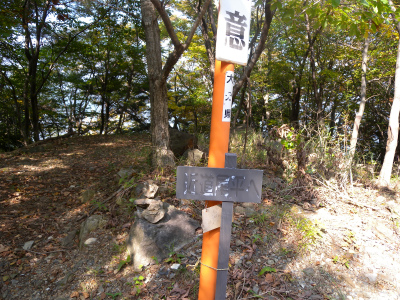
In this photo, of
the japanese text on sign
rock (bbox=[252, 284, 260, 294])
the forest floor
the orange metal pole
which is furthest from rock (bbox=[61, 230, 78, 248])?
the japanese text on sign

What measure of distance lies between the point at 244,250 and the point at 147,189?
5.45 feet

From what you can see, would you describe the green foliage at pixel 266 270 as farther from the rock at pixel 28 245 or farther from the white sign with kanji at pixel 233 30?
the rock at pixel 28 245

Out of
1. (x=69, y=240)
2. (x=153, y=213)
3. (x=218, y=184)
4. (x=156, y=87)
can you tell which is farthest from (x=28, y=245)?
(x=218, y=184)

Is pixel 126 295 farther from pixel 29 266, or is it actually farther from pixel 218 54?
pixel 218 54

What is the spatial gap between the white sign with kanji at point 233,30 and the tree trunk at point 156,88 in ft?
10.2

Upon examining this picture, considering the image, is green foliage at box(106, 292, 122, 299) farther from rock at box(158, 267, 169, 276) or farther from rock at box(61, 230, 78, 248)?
rock at box(61, 230, 78, 248)

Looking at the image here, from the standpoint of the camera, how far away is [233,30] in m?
1.59

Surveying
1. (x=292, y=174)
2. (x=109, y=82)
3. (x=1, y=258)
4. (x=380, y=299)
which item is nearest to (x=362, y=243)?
(x=380, y=299)

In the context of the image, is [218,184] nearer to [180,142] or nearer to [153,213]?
[153,213]

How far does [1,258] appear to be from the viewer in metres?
3.35

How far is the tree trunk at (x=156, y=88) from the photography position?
4.56 meters

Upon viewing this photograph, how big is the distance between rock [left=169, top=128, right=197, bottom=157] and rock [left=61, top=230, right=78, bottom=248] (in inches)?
108

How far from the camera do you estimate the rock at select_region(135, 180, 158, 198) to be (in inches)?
148

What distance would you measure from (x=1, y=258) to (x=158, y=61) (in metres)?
3.80
